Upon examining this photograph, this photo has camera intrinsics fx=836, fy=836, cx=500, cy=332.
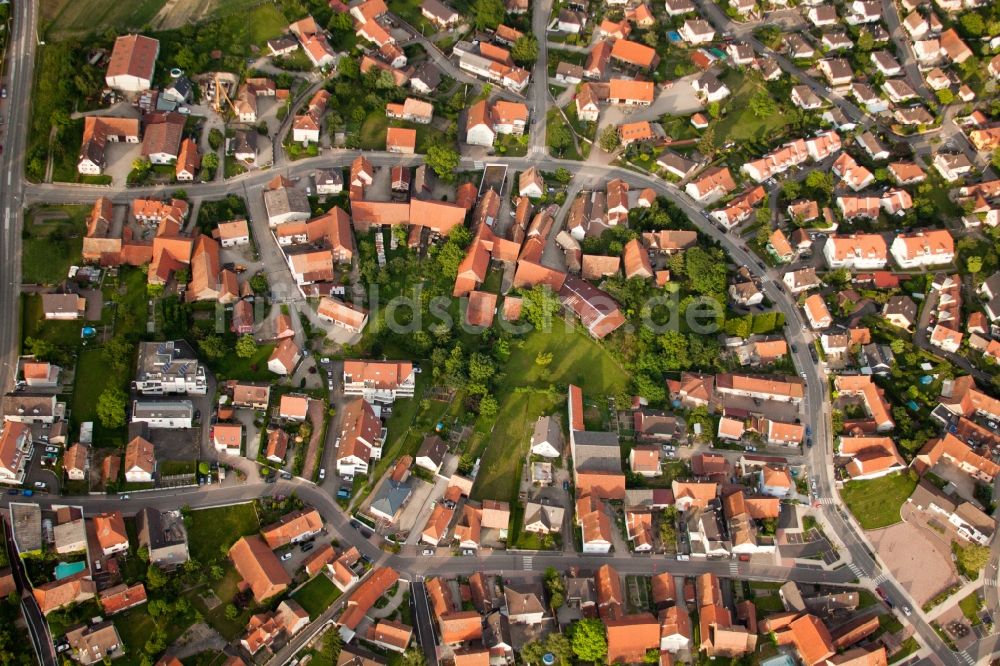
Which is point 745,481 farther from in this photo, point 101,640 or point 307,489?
point 101,640

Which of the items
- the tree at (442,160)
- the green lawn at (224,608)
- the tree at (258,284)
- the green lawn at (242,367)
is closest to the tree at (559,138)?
the tree at (442,160)

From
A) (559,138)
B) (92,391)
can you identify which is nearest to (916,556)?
(559,138)

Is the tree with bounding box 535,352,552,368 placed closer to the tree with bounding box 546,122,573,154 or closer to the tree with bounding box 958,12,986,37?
the tree with bounding box 546,122,573,154

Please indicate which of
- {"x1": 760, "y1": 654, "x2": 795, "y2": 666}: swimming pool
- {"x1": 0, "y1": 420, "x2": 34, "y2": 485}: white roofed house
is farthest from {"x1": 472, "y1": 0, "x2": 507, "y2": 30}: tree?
{"x1": 760, "y1": 654, "x2": 795, "y2": 666}: swimming pool

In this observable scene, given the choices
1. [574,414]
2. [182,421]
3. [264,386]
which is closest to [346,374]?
[264,386]

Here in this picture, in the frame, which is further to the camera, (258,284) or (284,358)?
(258,284)

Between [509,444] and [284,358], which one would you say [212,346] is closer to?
[284,358]
